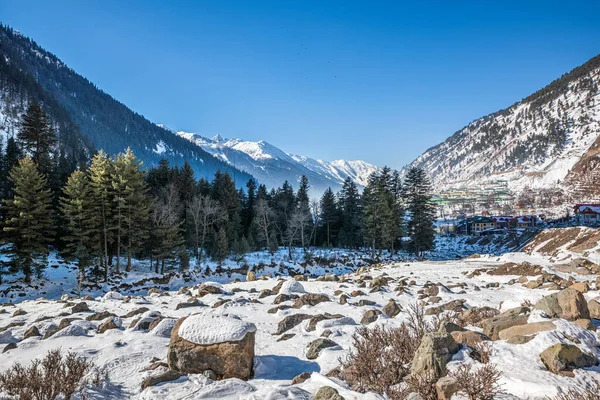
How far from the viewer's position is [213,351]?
5438mm

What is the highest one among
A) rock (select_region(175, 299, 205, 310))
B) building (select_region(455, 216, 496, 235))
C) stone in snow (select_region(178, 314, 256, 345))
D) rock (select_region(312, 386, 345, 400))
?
stone in snow (select_region(178, 314, 256, 345))

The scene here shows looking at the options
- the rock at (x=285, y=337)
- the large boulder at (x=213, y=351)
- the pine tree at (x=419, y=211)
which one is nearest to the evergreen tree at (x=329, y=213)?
the pine tree at (x=419, y=211)

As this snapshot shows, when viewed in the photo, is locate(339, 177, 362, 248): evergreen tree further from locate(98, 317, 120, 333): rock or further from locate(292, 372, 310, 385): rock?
locate(292, 372, 310, 385): rock

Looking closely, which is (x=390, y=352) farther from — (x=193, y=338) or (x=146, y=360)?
(x=146, y=360)

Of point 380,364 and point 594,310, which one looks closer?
point 380,364

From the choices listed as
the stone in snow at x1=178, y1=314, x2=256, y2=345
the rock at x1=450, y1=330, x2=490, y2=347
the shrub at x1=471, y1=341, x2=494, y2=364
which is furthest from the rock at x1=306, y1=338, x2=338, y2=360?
the shrub at x1=471, y1=341, x2=494, y2=364

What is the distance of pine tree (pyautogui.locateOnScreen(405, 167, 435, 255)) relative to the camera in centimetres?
4834

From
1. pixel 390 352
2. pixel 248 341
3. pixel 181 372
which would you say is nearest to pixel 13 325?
pixel 181 372

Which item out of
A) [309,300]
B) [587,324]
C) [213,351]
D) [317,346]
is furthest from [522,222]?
[213,351]

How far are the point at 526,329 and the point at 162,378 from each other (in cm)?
598

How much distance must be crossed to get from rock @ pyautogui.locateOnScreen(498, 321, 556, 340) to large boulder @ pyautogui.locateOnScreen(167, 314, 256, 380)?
172 inches

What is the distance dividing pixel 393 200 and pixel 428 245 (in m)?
8.56

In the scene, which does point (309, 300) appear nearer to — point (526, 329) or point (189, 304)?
point (189, 304)

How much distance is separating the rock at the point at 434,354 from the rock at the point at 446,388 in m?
0.29
